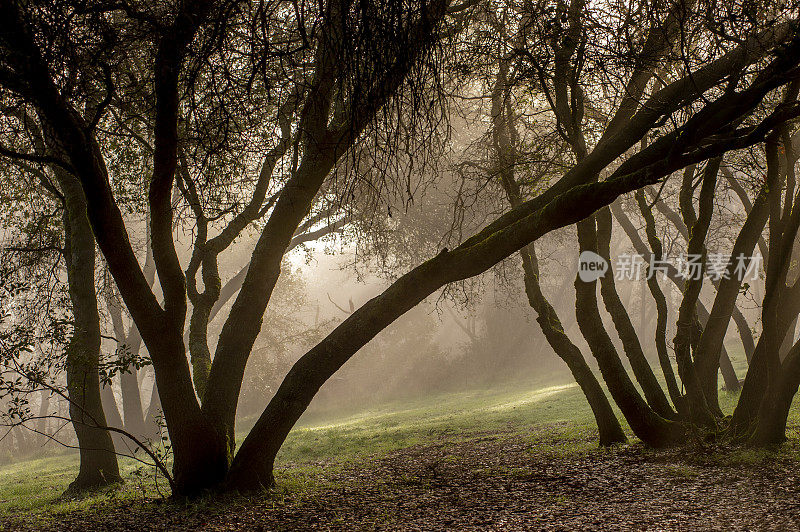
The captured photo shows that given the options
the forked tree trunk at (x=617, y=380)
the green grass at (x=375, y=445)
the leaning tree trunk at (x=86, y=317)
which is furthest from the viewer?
the leaning tree trunk at (x=86, y=317)

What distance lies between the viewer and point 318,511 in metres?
6.53

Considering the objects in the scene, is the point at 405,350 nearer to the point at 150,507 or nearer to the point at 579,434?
the point at 579,434

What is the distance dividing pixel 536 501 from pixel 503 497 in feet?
1.47

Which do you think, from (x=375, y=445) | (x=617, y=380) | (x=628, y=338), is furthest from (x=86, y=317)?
(x=628, y=338)

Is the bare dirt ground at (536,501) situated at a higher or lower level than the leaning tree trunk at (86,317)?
lower

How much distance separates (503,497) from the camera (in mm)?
6660

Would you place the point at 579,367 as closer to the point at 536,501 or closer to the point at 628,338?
the point at 628,338

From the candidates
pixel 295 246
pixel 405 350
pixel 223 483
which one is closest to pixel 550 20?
pixel 223 483

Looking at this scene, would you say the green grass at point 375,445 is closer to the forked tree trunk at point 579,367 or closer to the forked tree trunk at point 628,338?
the forked tree trunk at point 579,367

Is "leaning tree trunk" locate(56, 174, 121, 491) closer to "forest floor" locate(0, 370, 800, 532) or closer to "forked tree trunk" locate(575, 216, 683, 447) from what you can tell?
"forest floor" locate(0, 370, 800, 532)

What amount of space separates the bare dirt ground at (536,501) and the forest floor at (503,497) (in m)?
0.01

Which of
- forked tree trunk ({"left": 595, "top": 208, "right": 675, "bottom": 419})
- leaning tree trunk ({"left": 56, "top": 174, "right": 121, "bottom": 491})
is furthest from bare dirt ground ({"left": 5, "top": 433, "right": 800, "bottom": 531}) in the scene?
leaning tree trunk ({"left": 56, "top": 174, "right": 121, "bottom": 491})

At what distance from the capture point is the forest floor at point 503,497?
551 cm

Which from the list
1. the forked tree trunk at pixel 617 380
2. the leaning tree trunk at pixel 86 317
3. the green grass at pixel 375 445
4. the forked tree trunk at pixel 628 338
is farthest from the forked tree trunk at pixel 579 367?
the leaning tree trunk at pixel 86 317
